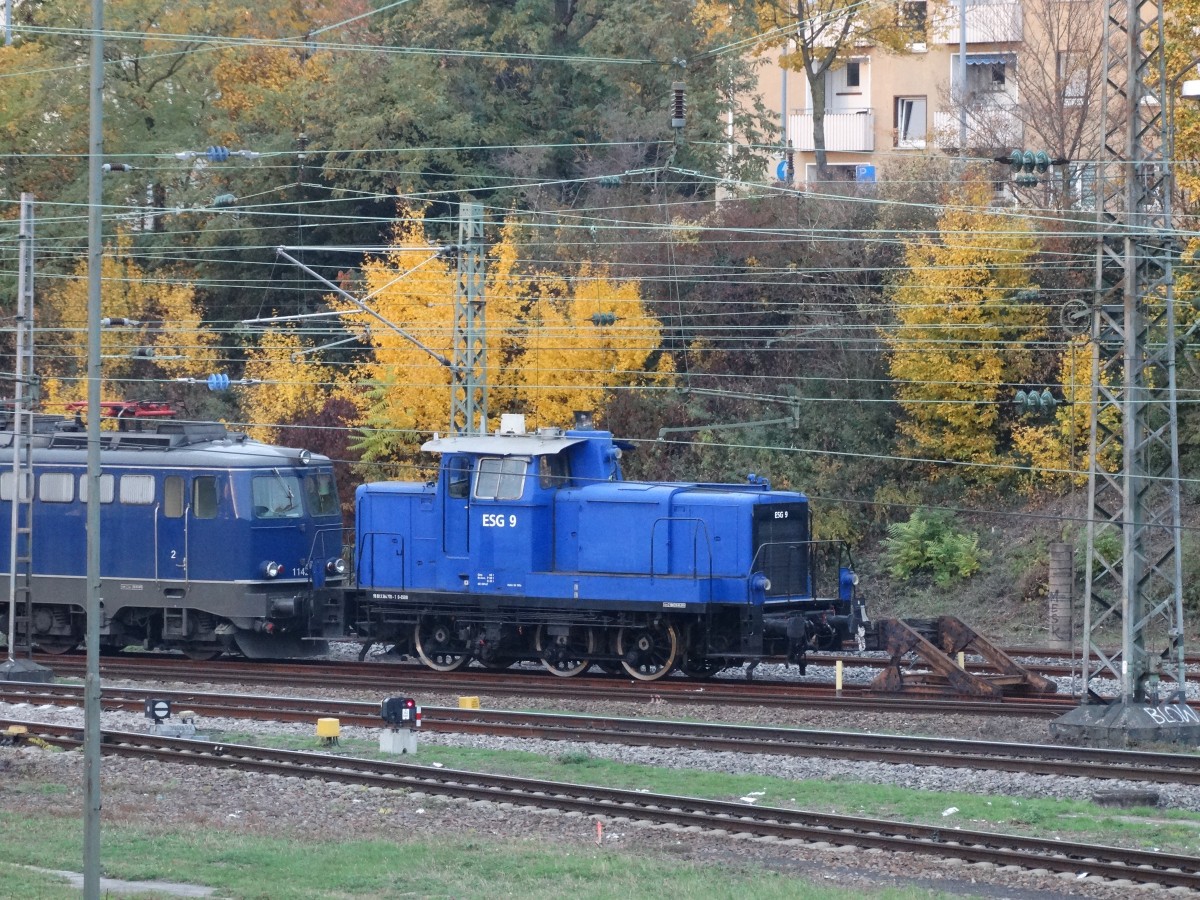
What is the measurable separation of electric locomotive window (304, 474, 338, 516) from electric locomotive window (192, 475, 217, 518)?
5.96 feet

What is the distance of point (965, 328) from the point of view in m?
35.4

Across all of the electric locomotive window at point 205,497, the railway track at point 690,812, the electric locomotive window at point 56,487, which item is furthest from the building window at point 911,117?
the railway track at point 690,812

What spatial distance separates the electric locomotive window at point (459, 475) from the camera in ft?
79.0

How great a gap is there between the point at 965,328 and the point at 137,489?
63.3ft

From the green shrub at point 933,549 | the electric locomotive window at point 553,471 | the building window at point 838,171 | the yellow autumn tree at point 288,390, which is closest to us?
the electric locomotive window at point 553,471

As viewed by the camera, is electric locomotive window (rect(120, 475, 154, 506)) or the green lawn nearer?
the green lawn

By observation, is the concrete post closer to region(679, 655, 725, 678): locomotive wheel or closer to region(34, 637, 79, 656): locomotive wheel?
region(679, 655, 725, 678): locomotive wheel

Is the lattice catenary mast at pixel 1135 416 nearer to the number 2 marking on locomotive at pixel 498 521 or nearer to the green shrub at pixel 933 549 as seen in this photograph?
the number 2 marking on locomotive at pixel 498 521

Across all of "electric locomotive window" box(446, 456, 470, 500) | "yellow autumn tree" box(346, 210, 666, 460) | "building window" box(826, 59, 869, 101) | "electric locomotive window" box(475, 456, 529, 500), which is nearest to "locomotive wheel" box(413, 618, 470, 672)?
"electric locomotive window" box(446, 456, 470, 500)

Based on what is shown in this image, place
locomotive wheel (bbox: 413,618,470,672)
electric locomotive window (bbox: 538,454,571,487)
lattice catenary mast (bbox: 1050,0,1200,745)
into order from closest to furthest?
lattice catenary mast (bbox: 1050,0,1200,745) → electric locomotive window (bbox: 538,454,571,487) → locomotive wheel (bbox: 413,618,470,672)

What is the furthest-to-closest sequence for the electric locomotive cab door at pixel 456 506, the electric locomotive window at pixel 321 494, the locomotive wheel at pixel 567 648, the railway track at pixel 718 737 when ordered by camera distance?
the electric locomotive window at pixel 321 494 < the electric locomotive cab door at pixel 456 506 < the locomotive wheel at pixel 567 648 < the railway track at pixel 718 737

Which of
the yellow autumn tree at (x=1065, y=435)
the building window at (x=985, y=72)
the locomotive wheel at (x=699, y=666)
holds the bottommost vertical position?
the locomotive wheel at (x=699, y=666)

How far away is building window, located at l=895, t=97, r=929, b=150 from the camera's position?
4984 centimetres

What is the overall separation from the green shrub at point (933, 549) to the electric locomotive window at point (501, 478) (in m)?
13.7
